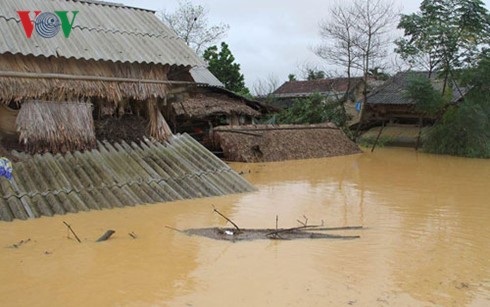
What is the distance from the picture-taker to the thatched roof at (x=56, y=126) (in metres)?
9.16

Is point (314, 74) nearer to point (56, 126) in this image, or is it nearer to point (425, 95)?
point (425, 95)

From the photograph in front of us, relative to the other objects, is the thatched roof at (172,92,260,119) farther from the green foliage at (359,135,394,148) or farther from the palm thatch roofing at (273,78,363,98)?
the palm thatch roofing at (273,78,363,98)

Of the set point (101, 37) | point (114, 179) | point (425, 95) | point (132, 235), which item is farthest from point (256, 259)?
point (425, 95)

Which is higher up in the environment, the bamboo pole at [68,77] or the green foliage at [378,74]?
the green foliage at [378,74]

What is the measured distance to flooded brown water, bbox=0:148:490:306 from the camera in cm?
523

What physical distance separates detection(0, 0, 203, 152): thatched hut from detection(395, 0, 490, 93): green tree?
15147 mm

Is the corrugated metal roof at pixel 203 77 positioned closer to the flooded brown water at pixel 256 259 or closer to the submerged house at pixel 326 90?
the submerged house at pixel 326 90

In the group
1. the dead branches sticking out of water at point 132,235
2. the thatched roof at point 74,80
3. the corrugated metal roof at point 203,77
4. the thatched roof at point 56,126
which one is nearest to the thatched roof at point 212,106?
the corrugated metal roof at point 203,77

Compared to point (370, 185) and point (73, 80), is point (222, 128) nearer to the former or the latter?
point (370, 185)

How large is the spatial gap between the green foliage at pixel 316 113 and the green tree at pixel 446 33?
466 centimetres

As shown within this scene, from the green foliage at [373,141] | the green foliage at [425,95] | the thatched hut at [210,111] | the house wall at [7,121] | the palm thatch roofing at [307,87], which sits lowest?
the green foliage at [373,141]

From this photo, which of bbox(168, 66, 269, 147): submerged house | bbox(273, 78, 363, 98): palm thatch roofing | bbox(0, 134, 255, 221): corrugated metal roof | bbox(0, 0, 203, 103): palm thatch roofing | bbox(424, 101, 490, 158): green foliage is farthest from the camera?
bbox(273, 78, 363, 98): palm thatch roofing

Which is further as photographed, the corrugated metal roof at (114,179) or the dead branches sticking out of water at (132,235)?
the corrugated metal roof at (114,179)

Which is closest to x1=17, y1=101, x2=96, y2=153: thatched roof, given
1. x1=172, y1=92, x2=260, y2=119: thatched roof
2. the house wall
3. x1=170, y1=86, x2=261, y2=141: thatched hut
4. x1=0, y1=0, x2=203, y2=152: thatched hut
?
x1=0, y1=0, x2=203, y2=152: thatched hut
